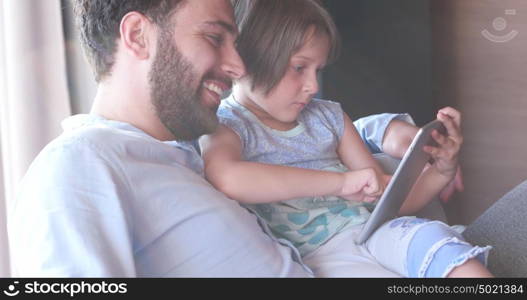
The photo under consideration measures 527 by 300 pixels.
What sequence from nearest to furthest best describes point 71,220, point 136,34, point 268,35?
1. point 71,220
2. point 136,34
3. point 268,35

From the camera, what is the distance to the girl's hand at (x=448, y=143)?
709 millimetres

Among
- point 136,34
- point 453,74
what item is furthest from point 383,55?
point 136,34

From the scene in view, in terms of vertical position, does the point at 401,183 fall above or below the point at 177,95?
below

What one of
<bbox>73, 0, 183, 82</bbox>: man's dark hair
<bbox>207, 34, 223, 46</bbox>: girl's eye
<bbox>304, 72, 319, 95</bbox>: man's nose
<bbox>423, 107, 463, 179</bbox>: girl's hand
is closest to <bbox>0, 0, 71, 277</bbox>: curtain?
<bbox>73, 0, 183, 82</bbox>: man's dark hair

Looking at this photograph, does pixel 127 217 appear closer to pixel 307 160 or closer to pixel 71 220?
pixel 71 220

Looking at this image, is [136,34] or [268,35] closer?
[136,34]

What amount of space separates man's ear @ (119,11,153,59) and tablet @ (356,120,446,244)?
0.91 ft

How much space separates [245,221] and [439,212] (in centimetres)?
30

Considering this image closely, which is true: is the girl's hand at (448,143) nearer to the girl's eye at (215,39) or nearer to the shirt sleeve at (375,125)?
the shirt sleeve at (375,125)

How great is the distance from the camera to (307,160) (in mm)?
694

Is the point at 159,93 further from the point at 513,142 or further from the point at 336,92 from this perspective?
the point at 513,142

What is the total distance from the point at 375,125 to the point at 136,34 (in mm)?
340

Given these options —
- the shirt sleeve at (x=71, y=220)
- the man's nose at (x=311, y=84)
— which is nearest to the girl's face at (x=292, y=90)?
the man's nose at (x=311, y=84)

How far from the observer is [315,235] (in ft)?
2.19
